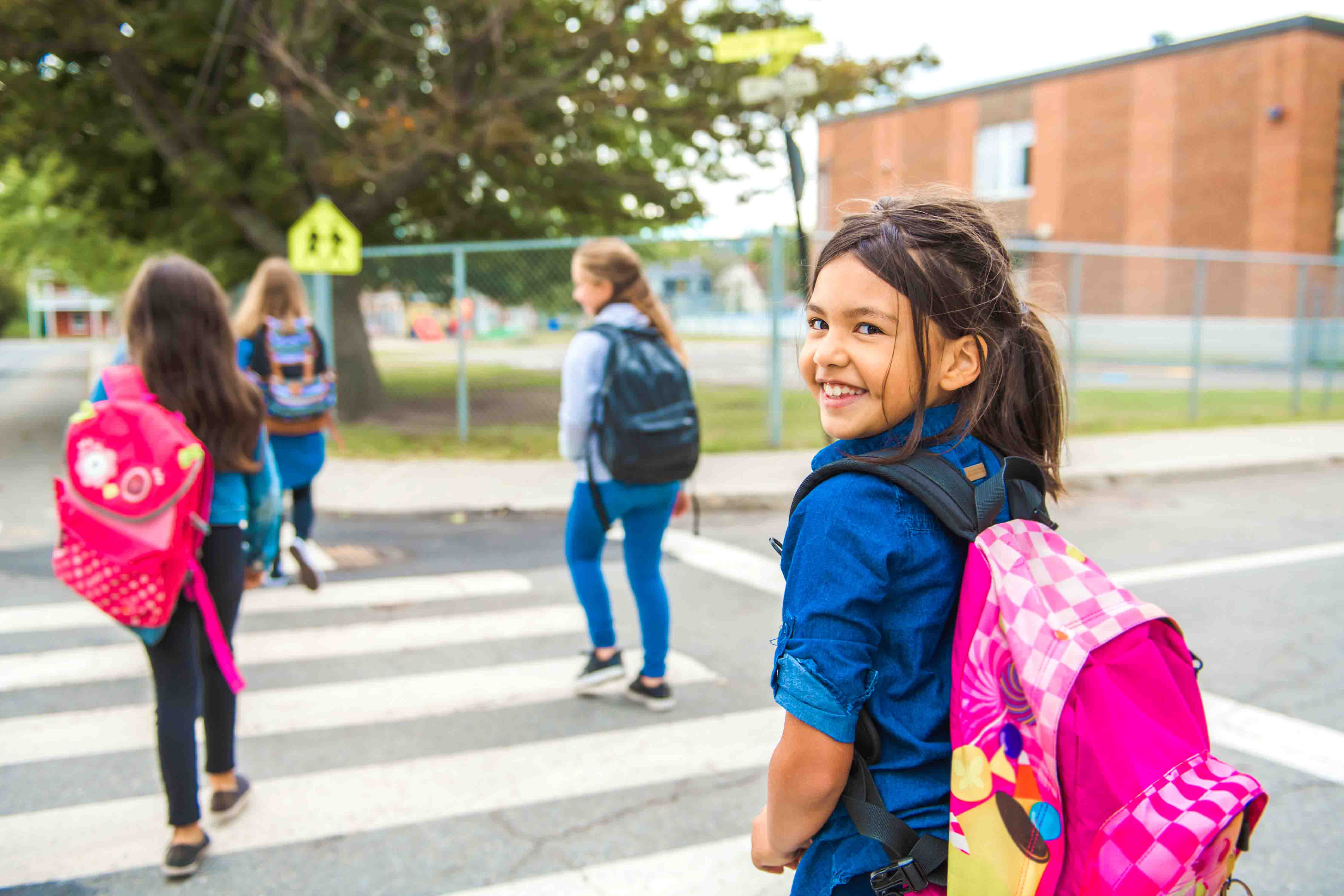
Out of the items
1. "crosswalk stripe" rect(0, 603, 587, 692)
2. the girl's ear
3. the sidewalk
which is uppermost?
the girl's ear

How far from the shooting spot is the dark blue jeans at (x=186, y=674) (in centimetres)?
296

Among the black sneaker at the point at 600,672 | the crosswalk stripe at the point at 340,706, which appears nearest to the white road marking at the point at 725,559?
the crosswalk stripe at the point at 340,706

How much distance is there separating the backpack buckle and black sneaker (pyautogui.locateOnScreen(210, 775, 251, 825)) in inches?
103

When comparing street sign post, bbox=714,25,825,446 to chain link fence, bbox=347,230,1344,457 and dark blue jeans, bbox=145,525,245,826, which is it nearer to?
chain link fence, bbox=347,230,1344,457

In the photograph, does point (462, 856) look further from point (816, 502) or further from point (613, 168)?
point (613, 168)

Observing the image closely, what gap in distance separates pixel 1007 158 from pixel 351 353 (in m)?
28.3

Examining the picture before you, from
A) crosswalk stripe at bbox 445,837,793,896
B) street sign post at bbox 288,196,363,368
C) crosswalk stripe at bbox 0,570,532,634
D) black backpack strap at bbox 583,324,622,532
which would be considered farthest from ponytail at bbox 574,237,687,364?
street sign post at bbox 288,196,363,368

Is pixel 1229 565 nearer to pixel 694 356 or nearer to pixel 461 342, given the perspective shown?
pixel 694 356

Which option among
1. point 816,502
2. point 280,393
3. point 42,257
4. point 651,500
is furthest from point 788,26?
point 42,257

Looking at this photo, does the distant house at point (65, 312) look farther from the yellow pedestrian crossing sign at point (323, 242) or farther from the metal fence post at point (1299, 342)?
the metal fence post at point (1299, 342)

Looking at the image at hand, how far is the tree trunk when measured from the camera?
47.5 feet

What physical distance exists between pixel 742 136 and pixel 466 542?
29.3 feet

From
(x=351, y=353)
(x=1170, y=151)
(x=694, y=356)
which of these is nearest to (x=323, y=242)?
(x=351, y=353)

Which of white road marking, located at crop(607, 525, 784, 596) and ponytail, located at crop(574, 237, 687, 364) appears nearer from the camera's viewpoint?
ponytail, located at crop(574, 237, 687, 364)
